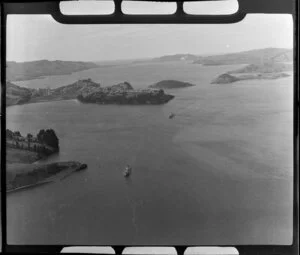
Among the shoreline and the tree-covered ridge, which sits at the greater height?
the tree-covered ridge

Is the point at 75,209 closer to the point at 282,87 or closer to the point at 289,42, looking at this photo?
the point at 282,87

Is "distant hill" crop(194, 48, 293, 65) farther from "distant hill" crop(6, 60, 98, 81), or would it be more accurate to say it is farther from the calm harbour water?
"distant hill" crop(6, 60, 98, 81)

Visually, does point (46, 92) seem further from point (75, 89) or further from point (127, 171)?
point (127, 171)

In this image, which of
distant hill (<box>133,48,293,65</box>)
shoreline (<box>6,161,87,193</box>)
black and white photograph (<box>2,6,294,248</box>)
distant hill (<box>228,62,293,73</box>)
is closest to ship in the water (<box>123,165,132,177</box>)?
black and white photograph (<box>2,6,294,248</box>)

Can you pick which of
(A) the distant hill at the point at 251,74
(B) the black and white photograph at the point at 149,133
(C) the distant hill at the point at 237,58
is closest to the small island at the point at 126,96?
(B) the black and white photograph at the point at 149,133

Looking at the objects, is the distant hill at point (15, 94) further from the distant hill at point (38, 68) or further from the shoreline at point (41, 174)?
the shoreline at point (41, 174)

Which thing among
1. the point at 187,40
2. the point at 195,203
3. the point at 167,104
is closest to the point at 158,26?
the point at 187,40
